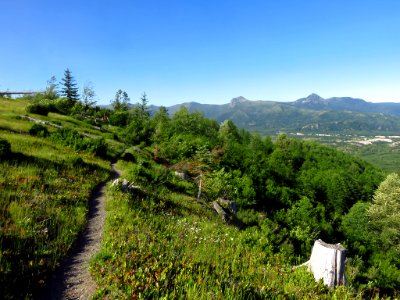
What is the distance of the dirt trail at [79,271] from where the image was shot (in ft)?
22.4

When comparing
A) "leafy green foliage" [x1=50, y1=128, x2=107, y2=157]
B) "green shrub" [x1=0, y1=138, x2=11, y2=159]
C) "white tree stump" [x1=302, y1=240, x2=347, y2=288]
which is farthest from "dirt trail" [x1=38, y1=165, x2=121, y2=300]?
"leafy green foliage" [x1=50, y1=128, x2=107, y2=157]

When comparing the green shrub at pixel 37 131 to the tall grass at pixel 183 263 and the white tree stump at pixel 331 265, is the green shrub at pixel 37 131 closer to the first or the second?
the tall grass at pixel 183 263

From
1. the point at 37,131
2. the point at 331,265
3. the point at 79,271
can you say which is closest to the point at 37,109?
the point at 37,131

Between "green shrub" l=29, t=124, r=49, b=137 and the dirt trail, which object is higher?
"green shrub" l=29, t=124, r=49, b=137

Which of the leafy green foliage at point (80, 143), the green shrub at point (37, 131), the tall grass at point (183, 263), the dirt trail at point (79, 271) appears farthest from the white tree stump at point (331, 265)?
the green shrub at point (37, 131)

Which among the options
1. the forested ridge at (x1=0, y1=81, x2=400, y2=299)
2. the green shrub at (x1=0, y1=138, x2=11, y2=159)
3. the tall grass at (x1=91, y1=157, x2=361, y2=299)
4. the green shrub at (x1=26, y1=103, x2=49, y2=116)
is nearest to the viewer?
the tall grass at (x1=91, y1=157, x2=361, y2=299)

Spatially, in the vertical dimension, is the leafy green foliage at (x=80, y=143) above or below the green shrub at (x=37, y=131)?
below

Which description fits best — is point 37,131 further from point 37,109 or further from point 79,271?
point 79,271

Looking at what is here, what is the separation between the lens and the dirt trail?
684cm

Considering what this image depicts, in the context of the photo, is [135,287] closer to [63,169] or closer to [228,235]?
[228,235]

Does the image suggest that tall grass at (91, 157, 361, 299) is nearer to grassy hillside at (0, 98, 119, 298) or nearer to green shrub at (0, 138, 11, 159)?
grassy hillside at (0, 98, 119, 298)

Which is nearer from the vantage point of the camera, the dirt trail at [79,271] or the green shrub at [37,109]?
the dirt trail at [79,271]

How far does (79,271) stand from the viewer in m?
7.93

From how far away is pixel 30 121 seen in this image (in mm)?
32625
